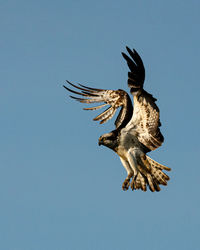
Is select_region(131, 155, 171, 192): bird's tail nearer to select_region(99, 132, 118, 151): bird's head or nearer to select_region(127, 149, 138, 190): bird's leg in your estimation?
select_region(127, 149, 138, 190): bird's leg

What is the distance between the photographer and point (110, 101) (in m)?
23.1

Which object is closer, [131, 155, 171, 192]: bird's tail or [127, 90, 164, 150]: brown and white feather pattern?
[127, 90, 164, 150]: brown and white feather pattern

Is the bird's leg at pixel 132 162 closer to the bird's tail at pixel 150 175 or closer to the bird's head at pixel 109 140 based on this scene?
the bird's tail at pixel 150 175

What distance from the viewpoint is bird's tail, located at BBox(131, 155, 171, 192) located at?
22.1 meters

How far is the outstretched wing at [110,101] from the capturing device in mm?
22625

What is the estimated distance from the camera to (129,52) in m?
21.5

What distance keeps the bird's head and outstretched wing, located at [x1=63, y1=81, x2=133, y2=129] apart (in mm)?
376

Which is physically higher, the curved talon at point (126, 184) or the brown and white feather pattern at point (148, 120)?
the brown and white feather pattern at point (148, 120)

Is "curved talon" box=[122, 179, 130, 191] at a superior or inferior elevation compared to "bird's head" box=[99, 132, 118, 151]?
inferior

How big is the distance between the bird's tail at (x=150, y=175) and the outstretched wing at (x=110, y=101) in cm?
104

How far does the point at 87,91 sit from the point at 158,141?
2473 mm

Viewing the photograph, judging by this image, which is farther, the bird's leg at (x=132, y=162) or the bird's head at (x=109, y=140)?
the bird's head at (x=109, y=140)

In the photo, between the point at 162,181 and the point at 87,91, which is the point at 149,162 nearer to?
the point at 162,181

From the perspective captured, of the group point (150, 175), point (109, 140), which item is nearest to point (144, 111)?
point (109, 140)
